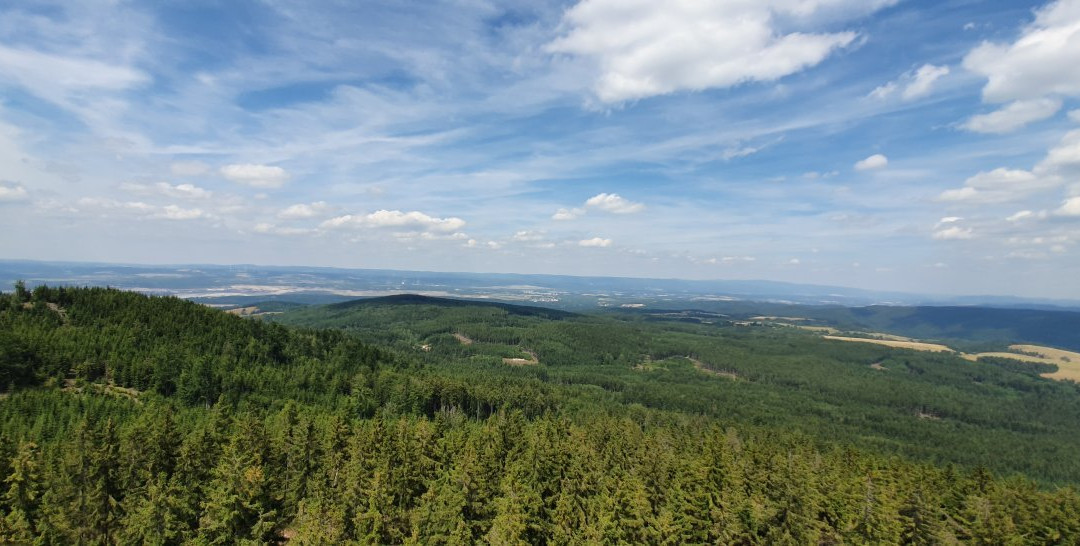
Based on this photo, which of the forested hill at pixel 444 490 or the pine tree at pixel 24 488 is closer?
the forested hill at pixel 444 490

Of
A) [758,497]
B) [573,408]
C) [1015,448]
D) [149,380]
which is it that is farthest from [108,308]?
[1015,448]

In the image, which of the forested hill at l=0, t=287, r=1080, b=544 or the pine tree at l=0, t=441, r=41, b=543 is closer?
the forested hill at l=0, t=287, r=1080, b=544

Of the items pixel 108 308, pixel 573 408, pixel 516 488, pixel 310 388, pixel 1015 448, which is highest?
pixel 108 308

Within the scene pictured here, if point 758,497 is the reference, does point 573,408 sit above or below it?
below

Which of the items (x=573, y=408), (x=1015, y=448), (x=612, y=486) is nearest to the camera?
(x=612, y=486)

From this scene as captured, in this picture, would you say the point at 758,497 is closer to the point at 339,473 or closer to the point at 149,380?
the point at 339,473

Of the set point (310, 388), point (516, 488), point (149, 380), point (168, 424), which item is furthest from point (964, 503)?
point (149, 380)

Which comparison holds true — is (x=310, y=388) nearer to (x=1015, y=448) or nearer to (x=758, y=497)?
(x=758, y=497)

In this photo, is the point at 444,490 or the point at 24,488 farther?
the point at 444,490

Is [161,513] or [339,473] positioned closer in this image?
[161,513]

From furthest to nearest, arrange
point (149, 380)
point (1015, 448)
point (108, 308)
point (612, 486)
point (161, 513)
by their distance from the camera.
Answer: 1. point (1015, 448)
2. point (108, 308)
3. point (149, 380)
4. point (612, 486)
5. point (161, 513)
